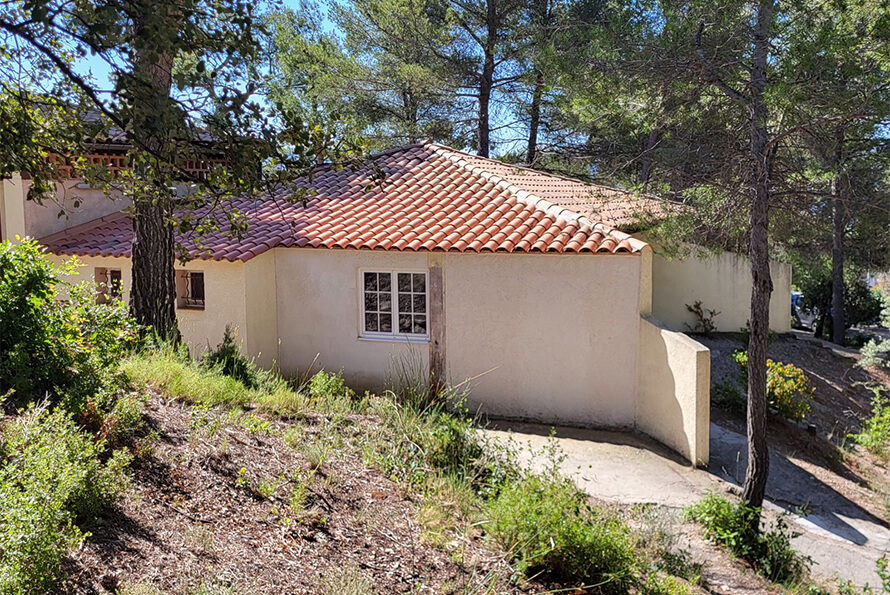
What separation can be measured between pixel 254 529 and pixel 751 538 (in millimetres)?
5573

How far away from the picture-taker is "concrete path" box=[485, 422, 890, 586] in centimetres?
802

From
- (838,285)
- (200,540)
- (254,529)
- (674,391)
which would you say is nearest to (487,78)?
(838,285)

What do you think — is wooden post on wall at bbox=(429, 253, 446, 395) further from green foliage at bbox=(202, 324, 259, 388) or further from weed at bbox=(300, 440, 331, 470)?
weed at bbox=(300, 440, 331, 470)

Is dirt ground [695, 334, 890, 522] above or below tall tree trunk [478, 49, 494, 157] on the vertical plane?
below

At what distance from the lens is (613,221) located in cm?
1221

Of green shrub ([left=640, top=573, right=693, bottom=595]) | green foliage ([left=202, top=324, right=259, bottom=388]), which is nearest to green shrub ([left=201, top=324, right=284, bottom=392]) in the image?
green foliage ([left=202, top=324, right=259, bottom=388])

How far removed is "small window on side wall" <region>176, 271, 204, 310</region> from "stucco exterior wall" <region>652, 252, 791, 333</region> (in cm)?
1095

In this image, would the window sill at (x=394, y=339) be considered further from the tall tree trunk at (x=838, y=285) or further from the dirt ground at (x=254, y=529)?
the tall tree trunk at (x=838, y=285)

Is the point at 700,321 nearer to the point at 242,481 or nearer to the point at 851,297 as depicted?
the point at 851,297

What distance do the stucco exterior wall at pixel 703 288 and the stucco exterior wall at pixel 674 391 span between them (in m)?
6.69

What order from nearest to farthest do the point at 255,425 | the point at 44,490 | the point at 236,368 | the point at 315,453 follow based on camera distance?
1. the point at 44,490
2. the point at 315,453
3. the point at 255,425
4. the point at 236,368

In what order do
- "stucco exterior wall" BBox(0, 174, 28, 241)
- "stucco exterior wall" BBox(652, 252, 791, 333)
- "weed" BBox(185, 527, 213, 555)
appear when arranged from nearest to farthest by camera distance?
"weed" BBox(185, 527, 213, 555)
"stucco exterior wall" BBox(0, 174, 28, 241)
"stucco exterior wall" BBox(652, 252, 791, 333)

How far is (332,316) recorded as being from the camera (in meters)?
13.1

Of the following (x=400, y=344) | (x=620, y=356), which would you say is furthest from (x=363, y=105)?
(x=620, y=356)
